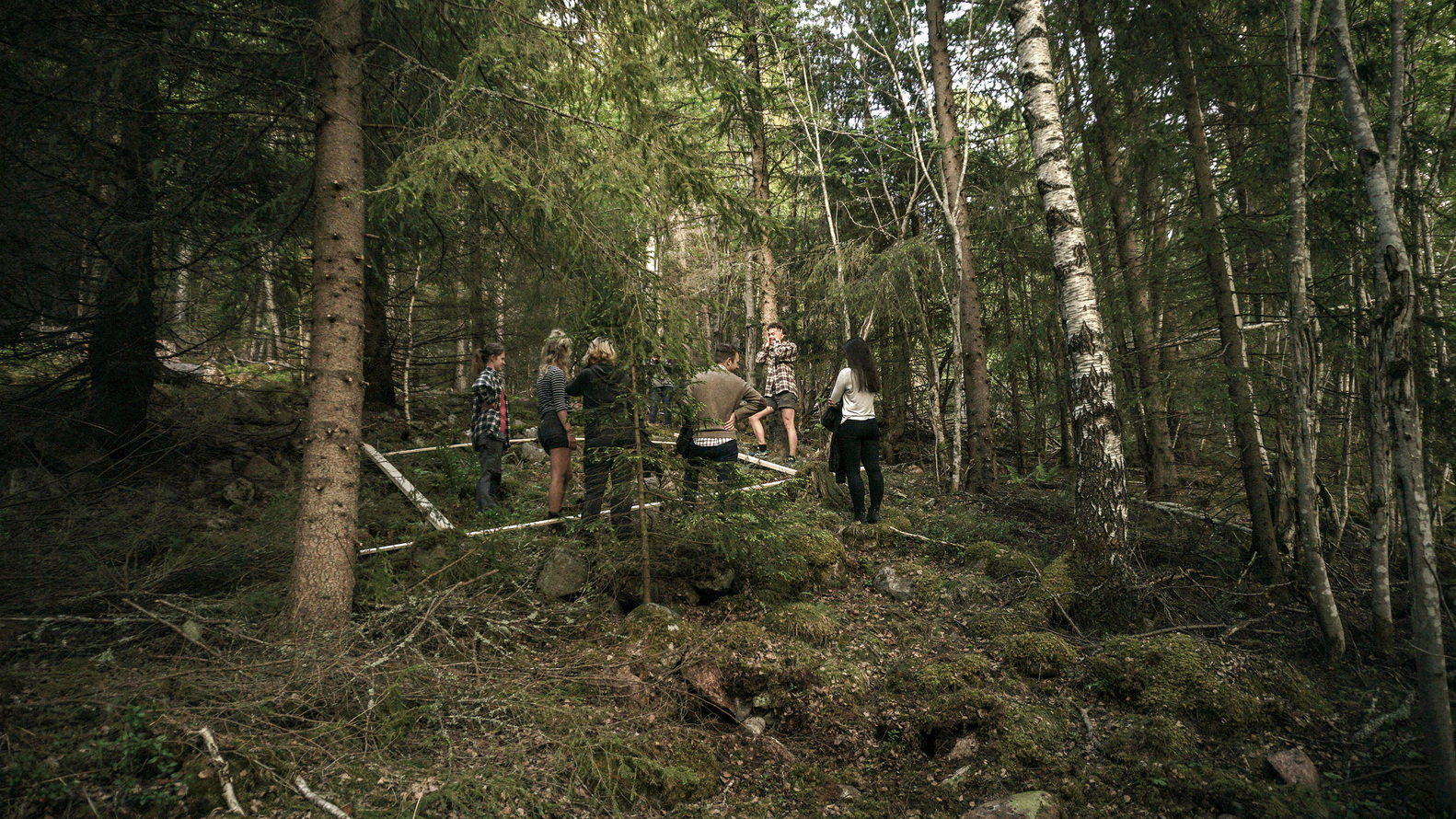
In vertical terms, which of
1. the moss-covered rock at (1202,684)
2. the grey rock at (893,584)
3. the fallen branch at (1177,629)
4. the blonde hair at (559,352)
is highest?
the blonde hair at (559,352)

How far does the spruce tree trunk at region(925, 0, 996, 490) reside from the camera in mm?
8938

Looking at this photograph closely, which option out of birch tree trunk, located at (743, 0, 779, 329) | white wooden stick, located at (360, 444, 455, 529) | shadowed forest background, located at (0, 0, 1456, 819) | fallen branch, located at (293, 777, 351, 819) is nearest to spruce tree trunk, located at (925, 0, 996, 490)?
shadowed forest background, located at (0, 0, 1456, 819)

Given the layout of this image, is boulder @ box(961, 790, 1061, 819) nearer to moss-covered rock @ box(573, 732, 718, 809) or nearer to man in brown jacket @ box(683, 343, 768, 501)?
moss-covered rock @ box(573, 732, 718, 809)

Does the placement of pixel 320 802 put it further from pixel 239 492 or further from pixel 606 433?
pixel 239 492

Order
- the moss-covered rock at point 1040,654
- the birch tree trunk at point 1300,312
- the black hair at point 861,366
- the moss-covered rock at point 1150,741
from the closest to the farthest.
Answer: the moss-covered rock at point 1150,741
the birch tree trunk at point 1300,312
the moss-covered rock at point 1040,654
the black hair at point 861,366

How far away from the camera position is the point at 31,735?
9.18 feet

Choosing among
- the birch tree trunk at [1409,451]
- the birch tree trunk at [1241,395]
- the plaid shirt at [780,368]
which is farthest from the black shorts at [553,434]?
the birch tree trunk at [1409,451]

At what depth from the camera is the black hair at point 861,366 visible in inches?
263

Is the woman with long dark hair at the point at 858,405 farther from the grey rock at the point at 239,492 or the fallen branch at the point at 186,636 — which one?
the grey rock at the point at 239,492

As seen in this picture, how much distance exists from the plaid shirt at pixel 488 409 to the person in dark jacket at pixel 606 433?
234 cm

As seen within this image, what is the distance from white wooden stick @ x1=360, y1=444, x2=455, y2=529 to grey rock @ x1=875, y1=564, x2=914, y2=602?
3.68m

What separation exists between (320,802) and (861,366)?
537 cm

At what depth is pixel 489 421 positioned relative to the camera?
766cm

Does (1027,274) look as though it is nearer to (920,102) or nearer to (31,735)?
(920,102)
